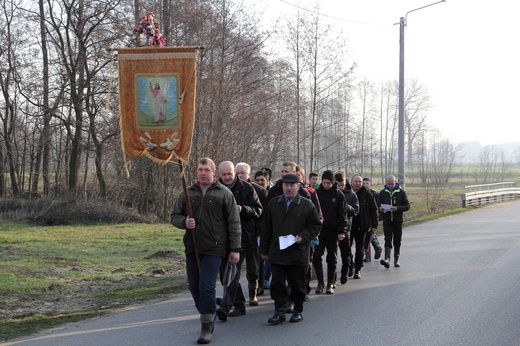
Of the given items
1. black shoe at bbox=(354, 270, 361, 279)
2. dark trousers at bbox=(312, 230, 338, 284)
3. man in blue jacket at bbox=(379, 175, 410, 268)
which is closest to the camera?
dark trousers at bbox=(312, 230, 338, 284)

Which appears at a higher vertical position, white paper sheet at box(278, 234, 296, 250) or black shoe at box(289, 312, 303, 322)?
white paper sheet at box(278, 234, 296, 250)

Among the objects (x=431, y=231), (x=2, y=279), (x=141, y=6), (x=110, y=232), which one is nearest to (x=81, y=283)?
(x=2, y=279)

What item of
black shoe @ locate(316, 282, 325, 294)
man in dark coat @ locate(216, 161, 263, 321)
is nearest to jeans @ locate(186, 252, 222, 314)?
man in dark coat @ locate(216, 161, 263, 321)

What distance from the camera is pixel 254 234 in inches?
349

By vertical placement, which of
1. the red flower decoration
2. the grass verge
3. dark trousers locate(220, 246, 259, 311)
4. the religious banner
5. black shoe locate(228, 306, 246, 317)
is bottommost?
the grass verge

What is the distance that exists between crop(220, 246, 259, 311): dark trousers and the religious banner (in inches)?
70.5

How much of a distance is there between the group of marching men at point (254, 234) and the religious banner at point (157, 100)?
57cm

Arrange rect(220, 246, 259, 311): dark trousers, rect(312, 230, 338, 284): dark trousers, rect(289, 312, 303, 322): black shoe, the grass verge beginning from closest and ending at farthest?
rect(289, 312, 303, 322): black shoe
rect(220, 246, 259, 311): dark trousers
the grass verge
rect(312, 230, 338, 284): dark trousers

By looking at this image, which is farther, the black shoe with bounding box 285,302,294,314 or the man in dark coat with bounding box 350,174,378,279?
the man in dark coat with bounding box 350,174,378,279

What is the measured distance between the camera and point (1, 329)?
784cm

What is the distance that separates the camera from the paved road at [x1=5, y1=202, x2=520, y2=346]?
7.22 metres

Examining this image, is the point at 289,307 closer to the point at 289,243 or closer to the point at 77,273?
the point at 289,243

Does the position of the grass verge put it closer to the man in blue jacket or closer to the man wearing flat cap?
the man wearing flat cap

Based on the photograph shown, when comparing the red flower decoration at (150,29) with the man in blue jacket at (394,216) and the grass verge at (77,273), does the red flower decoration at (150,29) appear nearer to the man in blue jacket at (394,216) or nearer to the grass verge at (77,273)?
the grass verge at (77,273)
